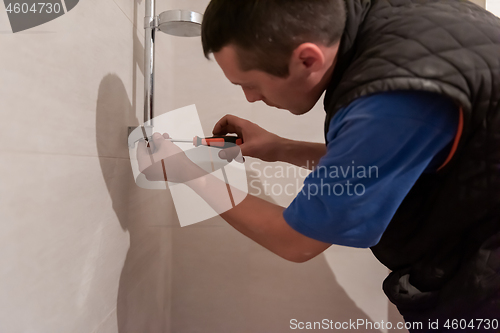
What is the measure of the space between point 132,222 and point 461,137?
641mm

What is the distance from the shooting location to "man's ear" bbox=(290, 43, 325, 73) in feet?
1.34

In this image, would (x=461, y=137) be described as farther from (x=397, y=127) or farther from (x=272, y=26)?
(x=272, y=26)

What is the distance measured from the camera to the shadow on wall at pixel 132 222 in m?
0.57

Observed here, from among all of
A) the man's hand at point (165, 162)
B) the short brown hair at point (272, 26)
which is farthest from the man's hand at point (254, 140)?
the short brown hair at point (272, 26)

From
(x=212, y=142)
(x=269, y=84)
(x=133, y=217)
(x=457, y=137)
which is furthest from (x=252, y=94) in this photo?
(x=133, y=217)

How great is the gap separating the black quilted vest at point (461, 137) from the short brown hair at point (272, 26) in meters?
0.04

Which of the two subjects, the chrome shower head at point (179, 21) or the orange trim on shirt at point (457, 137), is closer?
the orange trim on shirt at point (457, 137)

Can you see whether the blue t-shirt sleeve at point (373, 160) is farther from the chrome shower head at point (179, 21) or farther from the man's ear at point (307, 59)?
the chrome shower head at point (179, 21)

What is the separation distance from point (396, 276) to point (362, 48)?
38 cm

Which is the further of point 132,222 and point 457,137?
point 132,222

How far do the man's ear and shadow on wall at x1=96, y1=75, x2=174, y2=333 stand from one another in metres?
0.34

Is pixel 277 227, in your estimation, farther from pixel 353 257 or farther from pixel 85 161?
pixel 353 257

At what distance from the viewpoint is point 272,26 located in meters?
0.40

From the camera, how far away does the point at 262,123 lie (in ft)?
3.20
